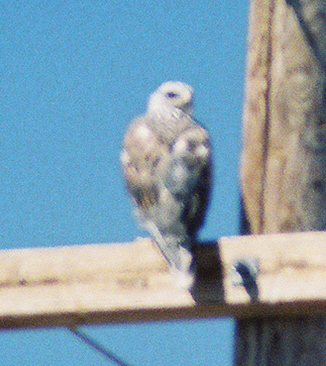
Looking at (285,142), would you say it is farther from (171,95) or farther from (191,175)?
(171,95)

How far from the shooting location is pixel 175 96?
434cm

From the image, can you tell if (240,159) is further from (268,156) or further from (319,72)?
(319,72)

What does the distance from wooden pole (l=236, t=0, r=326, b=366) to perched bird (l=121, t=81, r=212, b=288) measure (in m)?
0.19

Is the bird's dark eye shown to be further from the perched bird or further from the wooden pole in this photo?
the wooden pole

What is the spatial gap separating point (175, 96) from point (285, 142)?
4.33ft

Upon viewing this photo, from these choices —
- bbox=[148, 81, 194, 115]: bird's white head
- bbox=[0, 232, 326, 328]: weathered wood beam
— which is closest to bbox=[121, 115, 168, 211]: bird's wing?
bbox=[0, 232, 326, 328]: weathered wood beam

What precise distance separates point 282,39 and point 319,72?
0.71 ft

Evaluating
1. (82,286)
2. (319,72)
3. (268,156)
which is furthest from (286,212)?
(82,286)

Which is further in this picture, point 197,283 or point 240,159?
point 240,159

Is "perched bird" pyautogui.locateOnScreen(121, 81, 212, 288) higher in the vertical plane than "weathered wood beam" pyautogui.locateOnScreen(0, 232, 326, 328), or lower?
higher

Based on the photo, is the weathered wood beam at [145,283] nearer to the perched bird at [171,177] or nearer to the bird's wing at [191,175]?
the perched bird at [171,177]

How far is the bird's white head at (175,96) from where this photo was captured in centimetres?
427

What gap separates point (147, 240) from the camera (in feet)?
8.26

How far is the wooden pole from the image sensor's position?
2748 mm
